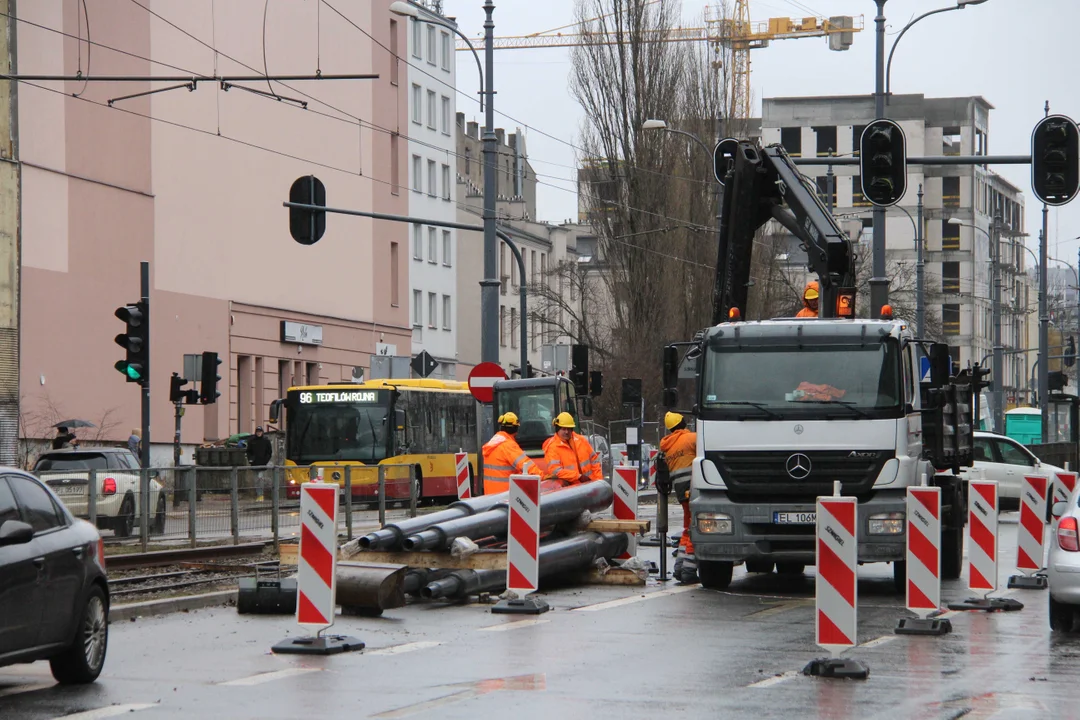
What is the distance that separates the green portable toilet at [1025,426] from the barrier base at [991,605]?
52353 mm

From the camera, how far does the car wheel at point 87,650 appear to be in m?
11.2

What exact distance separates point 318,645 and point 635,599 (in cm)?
549

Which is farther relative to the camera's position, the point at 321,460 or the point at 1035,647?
the point at 321,460

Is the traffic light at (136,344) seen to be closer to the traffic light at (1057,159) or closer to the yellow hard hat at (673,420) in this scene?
the yellow hard hat at (673,420)

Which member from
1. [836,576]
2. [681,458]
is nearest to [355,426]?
[681,458]

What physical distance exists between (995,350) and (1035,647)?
50.9m

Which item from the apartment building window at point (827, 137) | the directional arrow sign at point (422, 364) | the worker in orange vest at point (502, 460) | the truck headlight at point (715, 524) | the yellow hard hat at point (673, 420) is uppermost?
the apartment building window at point (827, 137)

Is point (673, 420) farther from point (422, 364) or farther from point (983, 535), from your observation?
point (422, 364)

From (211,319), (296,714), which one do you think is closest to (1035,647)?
(296,714)

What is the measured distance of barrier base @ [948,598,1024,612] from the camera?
1666 cm

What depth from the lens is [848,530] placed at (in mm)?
12320

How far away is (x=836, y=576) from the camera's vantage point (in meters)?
12.2

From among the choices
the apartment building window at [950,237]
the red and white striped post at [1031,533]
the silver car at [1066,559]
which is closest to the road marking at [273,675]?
the silver car at [1066,559]

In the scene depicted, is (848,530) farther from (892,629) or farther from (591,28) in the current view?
(591,28)
